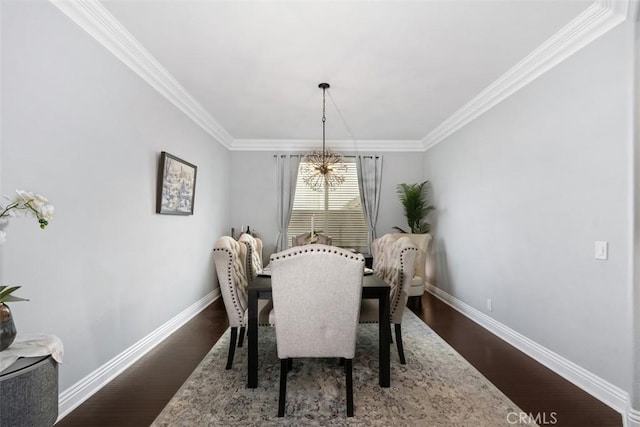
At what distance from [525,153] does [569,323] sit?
1.54m

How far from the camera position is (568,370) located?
8.14ft

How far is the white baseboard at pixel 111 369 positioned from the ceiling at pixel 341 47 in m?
2.61

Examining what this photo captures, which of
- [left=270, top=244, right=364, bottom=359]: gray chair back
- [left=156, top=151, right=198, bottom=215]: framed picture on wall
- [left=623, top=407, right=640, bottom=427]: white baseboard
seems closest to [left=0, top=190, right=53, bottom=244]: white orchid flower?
[left=270, top=244, right=364, bottom=359]: gray chair back

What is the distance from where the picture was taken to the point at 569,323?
251 cm

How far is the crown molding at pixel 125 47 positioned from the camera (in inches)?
83.8

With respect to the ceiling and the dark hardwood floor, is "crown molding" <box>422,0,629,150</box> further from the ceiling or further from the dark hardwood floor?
the dark hardwood floor

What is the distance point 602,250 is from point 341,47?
98.9 inches

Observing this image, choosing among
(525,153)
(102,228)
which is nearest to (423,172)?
(525,153)

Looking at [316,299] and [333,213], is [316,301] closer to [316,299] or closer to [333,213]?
[316,299]

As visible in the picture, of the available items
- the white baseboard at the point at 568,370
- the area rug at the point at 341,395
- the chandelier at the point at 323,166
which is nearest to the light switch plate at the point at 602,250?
the white baseboard at the point at 568,370

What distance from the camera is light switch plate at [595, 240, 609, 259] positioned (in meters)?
2.20

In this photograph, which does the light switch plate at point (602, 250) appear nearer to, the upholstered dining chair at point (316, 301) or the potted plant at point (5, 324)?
the upholstered dining chair at point (316, 301)

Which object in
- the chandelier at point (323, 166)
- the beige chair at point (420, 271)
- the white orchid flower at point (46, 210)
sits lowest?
the beige chair at point (420, 271)

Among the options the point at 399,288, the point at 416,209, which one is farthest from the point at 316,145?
the point at 399,288
